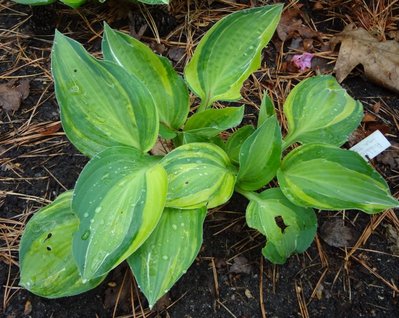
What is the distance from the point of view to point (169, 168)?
3.85ft

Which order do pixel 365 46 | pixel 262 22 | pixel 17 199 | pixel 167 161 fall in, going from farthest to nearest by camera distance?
1. pixel 365 46
2. pixel 17 199
3. pixel 262 22
4. pixel 167 161

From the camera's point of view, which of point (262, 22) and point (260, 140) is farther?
point (262, 22)

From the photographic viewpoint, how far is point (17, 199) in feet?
4.83

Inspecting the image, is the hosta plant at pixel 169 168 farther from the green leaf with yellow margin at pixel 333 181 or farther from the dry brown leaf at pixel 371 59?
the dry brown leaf at pixel 371 59

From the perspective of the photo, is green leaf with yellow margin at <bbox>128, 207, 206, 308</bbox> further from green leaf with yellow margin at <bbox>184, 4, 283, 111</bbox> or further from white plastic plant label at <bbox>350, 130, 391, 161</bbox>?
white plastic plant label at <bbox>350, 130, 391, 161</bbox>

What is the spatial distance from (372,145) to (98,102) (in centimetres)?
88

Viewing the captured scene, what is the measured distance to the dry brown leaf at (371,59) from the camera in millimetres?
1699

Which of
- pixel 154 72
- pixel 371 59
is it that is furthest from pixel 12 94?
pixel 371 59

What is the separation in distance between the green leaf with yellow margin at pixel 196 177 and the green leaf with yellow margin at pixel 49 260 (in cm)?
29

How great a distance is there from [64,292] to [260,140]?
2.04 feet

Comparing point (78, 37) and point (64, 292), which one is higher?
point (78, 37)

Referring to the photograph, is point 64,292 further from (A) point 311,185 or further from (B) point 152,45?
(B) point 152,45

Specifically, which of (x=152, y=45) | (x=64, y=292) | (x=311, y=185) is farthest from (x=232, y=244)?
(x=152, y=45)

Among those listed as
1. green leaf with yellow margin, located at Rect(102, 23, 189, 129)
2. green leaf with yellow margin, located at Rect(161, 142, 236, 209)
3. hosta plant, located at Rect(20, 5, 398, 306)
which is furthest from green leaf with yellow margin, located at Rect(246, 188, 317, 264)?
green leaf with yellow margin, located at Rect(102, 23, 189, 129)
